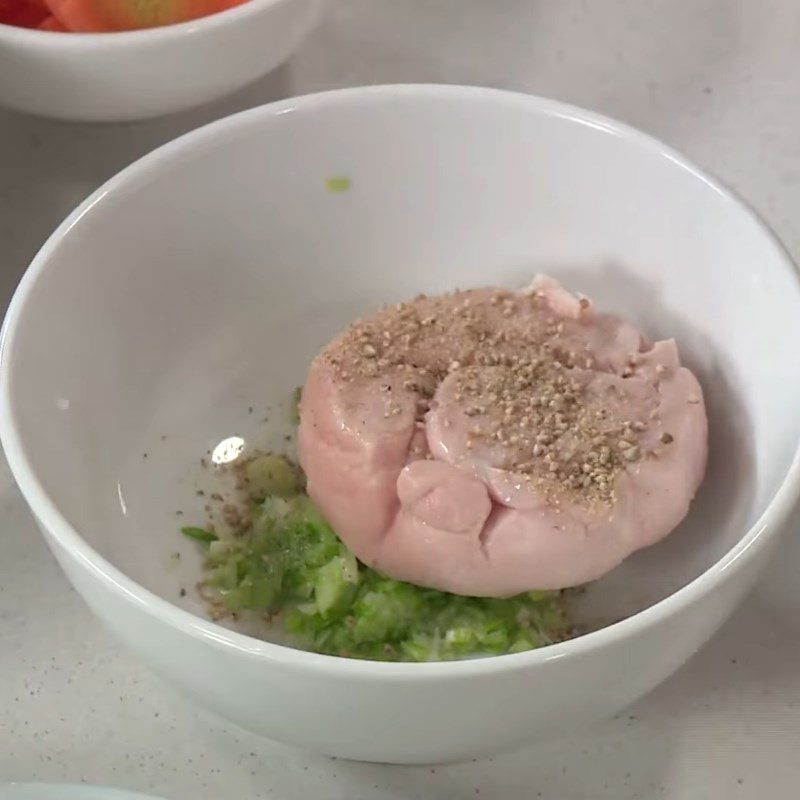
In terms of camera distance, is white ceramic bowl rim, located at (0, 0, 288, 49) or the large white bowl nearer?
the large white bowl

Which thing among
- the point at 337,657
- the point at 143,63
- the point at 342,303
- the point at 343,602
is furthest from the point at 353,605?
the point at 143,63

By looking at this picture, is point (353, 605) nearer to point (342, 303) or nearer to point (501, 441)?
point (501, 441)

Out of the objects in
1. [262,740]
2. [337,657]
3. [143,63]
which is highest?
[143,63]

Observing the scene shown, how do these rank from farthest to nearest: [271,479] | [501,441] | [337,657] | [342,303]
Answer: [342,303]
[271,479]
[501,441]
[337,657]

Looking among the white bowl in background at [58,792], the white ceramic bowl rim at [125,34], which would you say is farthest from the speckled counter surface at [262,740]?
the white ceramic bowl rim at [125,34]

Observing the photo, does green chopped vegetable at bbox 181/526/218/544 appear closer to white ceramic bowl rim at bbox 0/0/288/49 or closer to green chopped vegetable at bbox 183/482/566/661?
green chopped vegetable at bbox 183/482/566/661

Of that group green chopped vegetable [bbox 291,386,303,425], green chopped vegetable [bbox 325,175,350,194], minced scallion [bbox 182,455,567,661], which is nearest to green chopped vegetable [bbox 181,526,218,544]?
minced scallion [bbox 182,455,567,661]
